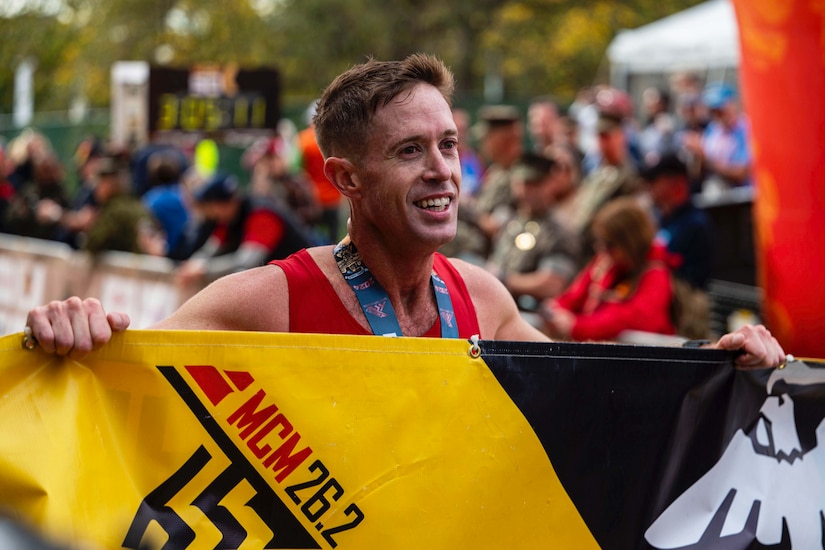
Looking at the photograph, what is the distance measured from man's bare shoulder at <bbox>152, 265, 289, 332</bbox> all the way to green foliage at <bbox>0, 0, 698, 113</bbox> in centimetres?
2388

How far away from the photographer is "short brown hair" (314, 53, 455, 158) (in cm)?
307

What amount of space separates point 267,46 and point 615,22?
417 inches

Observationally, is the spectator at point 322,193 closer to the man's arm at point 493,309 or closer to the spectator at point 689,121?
the spectator at point 689,121

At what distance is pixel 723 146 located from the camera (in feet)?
44.5

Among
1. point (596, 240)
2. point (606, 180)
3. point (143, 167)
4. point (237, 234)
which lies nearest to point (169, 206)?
point (237, 234)

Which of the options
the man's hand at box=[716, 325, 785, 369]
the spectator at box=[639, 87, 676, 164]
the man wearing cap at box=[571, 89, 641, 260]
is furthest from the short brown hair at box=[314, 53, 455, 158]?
the spectator at box=[639, 87, 676, 164]

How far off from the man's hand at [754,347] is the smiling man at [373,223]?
0.78m

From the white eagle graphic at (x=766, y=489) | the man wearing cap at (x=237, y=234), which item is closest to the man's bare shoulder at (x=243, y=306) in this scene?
the white eagle graphic at (x=766, y=489)

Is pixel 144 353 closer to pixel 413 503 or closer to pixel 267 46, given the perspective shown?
pixel 413 503

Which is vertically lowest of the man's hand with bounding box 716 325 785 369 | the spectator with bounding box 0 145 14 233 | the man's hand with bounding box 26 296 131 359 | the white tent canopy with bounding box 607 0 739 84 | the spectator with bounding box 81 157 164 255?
the spectator with bounding box 0 145 14 233

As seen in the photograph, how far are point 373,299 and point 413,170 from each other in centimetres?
38

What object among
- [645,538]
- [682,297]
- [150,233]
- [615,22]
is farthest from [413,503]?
[615,22]

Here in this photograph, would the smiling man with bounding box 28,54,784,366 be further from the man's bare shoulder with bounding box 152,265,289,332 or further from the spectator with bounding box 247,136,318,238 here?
the spectator with bounding box 247,136,318,238

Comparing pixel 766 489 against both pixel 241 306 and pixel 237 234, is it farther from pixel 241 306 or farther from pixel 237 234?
pixel 237 234
